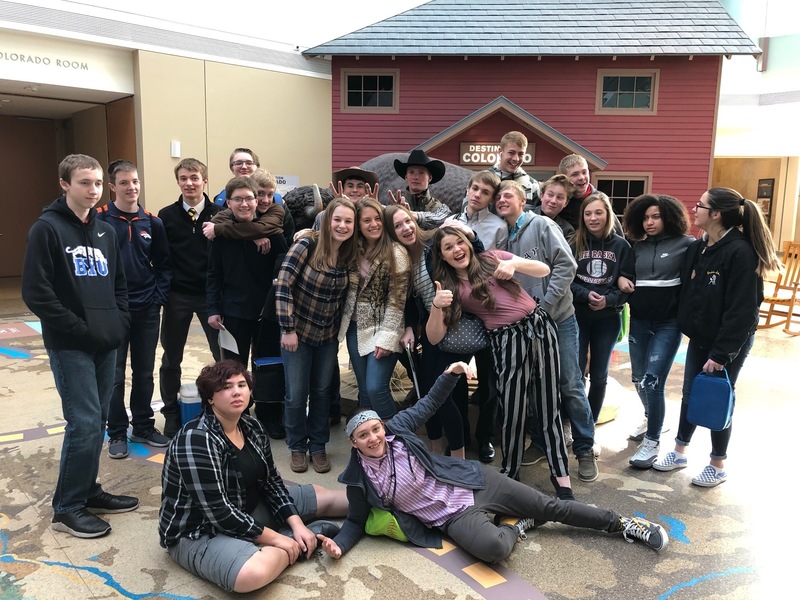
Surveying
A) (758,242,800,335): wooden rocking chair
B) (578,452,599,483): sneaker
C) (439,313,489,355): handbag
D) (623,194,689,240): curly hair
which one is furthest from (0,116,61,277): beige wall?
(758,242,800,335): wooden rocking chair

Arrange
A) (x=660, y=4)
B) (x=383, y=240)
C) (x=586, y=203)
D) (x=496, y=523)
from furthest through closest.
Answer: (x=660, y=4) → (x=586, y=203) → (x=383, y=240) → (x=496, y=523)

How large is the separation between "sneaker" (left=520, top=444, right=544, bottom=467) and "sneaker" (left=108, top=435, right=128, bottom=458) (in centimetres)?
259

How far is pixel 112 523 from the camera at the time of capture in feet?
10.4

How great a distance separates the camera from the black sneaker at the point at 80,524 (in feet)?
9.84

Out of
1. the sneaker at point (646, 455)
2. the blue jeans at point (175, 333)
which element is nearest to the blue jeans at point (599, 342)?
the sneaker at point (646, 455)

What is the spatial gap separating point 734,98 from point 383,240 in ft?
47.7

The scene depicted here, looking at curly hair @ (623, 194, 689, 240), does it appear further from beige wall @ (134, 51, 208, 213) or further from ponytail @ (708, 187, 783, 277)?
beige wall @ (134, 51, 208, 213)

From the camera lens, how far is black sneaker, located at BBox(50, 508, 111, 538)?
118 inches

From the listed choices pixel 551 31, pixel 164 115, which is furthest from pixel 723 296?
pixel 551 31

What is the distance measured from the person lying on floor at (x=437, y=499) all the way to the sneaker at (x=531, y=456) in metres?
0.92

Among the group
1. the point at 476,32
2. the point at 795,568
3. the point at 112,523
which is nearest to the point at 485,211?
the point at 795,568

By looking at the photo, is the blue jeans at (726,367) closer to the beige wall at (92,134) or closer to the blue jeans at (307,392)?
the blue jeans at (307,392)

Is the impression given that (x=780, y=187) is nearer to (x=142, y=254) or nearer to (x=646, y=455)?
(x=646, y=455)

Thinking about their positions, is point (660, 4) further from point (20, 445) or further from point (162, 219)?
point (20, 445)
